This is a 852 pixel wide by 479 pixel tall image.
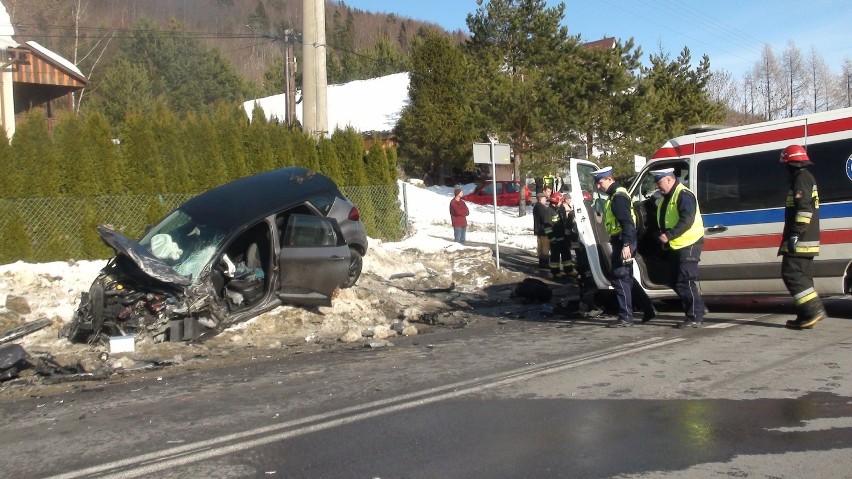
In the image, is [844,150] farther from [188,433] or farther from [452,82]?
[452,82]

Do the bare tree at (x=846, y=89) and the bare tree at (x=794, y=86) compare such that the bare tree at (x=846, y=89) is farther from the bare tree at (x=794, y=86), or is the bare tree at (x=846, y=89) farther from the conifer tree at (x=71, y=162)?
the conifer tree at (x=71, y=162)

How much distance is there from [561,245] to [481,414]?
9.47m

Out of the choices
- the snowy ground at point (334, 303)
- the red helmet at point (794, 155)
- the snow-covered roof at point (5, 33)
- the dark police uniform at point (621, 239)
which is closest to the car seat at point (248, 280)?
the snowy ground at point (334, 303)

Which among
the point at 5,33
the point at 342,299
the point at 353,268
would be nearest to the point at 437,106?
the point at 5,33

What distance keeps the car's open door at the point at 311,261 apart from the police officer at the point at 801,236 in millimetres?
5199

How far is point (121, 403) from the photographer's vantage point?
690 centimetres

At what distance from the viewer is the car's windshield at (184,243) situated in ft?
32.0

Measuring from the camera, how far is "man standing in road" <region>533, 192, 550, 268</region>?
1665 centimetres

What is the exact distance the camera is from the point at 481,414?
19.7ft

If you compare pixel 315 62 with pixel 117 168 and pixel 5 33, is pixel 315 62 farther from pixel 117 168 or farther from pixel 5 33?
pixel 5 33

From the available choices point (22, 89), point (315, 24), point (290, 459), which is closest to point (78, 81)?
point (22, 89)

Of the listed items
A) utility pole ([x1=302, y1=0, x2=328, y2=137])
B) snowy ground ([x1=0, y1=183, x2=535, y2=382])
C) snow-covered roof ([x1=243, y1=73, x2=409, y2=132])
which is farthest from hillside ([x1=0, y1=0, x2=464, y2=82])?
snowy ground ([x1=0, y1=183, x2=535, y2=382])

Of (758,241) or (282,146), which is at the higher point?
(282,146)

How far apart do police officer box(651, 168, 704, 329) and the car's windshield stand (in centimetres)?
508
